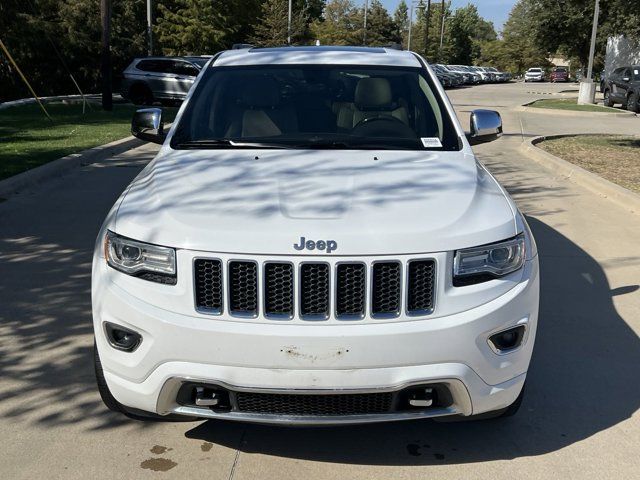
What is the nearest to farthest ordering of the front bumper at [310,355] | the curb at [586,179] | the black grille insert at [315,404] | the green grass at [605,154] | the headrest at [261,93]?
the front bumper at [310,355], the black grille insert at [315,404], the headrest at [261,93], the curb at [586,179], the green grass at [605,154]

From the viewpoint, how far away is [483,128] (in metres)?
4.85

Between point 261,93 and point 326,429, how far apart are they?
2.23 metres

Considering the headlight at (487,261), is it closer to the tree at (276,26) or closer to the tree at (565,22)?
the tree at (565,22)

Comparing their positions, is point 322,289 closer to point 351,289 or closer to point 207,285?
point 351,289

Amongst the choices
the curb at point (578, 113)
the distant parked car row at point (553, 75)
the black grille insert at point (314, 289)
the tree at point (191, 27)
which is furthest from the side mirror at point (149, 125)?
the distant parked car row at point (553, 75)

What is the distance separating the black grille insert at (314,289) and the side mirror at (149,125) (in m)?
2.42

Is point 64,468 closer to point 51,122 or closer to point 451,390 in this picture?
point 451,390

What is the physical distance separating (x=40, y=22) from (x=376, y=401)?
3114cm

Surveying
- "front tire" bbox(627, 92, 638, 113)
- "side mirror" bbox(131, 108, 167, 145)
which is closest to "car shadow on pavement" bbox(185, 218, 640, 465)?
"side mirror" bbox(131, 108, 167, 145)

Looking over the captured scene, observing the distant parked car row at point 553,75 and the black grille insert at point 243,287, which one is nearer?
the black grille insert at point 243,287

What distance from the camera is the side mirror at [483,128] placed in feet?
15.9

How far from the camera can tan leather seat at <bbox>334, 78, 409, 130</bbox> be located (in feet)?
15.0

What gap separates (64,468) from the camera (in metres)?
3.12

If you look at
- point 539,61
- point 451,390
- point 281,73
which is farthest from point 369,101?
point 539,61
